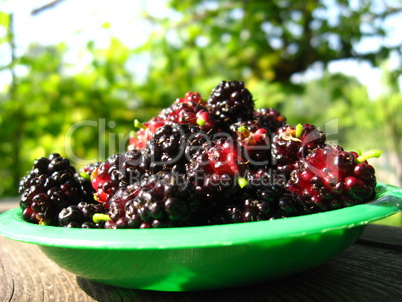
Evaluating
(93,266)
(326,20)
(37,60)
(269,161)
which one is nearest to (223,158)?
(269,161)

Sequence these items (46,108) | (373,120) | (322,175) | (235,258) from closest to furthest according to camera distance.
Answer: (235,258)
(322,175)
(46,108)
(373,120)

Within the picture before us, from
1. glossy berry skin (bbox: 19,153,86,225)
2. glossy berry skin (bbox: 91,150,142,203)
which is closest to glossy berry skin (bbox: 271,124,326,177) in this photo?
glossy berry skin (bbox: 91,150,142,203)

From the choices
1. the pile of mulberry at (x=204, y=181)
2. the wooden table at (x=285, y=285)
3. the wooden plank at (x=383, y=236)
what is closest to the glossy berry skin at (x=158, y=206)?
the pile of mulberry at (x=204, y=181)

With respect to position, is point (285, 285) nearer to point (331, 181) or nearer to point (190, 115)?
point (331, 181)

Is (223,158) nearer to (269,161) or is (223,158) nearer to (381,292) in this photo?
(269,161)

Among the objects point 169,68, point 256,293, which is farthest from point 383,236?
point 169,68

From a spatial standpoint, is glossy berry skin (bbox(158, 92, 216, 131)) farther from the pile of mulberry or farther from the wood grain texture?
the wood grain texture

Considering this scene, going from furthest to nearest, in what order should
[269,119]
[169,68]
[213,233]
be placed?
[169,68], [269,119], [213,233]
